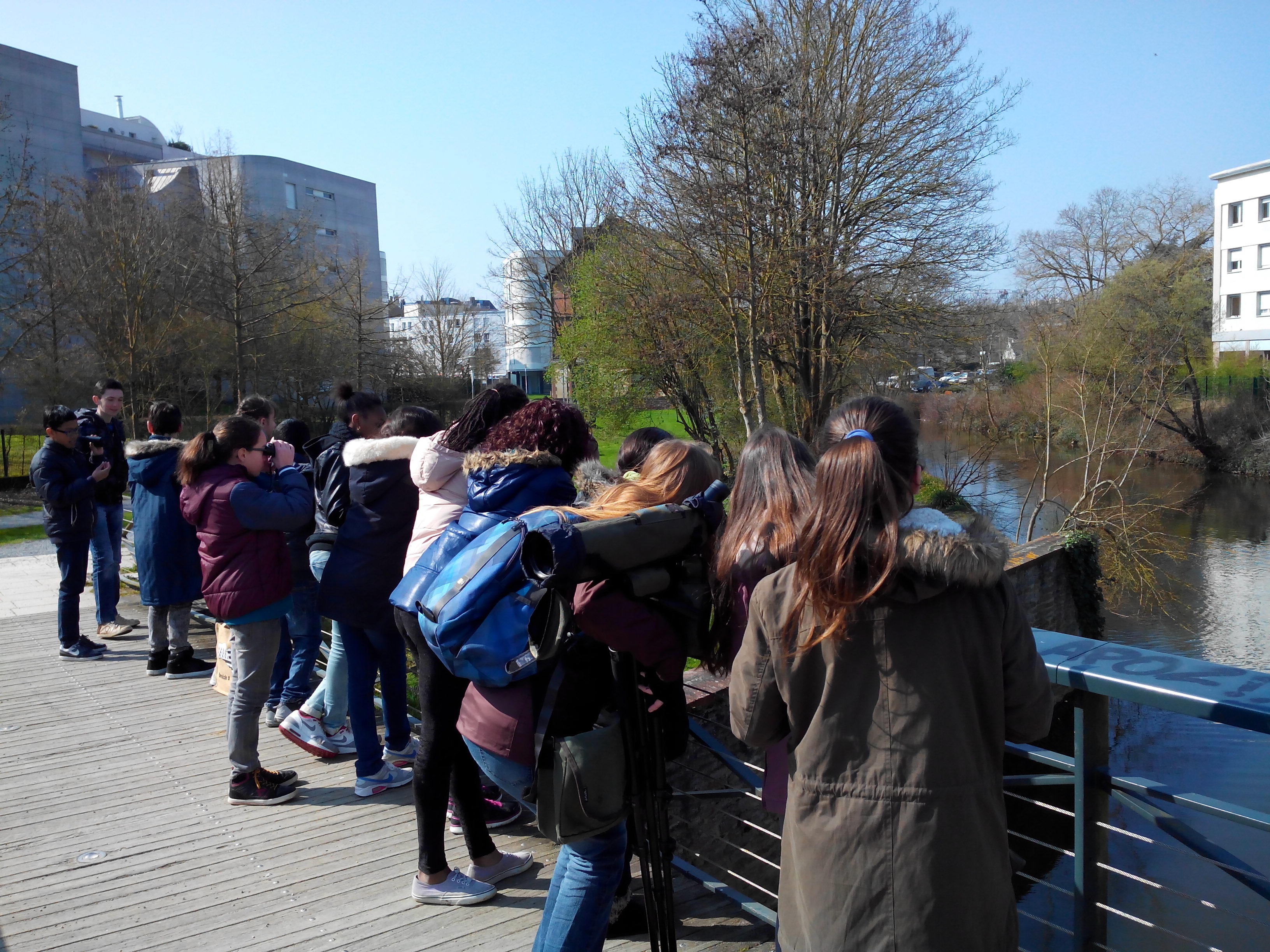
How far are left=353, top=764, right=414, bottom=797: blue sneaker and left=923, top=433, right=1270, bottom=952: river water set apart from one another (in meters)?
2.84

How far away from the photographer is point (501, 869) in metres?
3.53

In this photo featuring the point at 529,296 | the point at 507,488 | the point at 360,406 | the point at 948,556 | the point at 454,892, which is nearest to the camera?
the point at 948,556

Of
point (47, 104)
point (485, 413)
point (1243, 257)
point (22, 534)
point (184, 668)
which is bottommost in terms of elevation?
point (22, 534)

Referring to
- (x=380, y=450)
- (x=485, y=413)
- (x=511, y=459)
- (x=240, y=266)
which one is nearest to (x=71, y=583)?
(x=380, y=450)

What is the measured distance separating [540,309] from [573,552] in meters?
37.5

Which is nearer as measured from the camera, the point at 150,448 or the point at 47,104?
the point at 150,448

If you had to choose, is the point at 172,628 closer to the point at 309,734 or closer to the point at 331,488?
the point at 309,734

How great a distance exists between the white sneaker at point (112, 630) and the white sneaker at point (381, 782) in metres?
4.21

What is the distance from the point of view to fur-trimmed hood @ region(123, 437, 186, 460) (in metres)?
6.04

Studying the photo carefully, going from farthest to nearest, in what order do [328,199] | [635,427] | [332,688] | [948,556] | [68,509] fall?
1. [328,199]
2. [635,427]
3. [68,509]
4. [332,688]
5. [948,556]

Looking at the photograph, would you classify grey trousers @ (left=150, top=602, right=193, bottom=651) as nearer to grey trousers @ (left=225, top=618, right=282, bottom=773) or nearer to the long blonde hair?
grey trousers @ (left=225, top=618, right=282, bottom=773)

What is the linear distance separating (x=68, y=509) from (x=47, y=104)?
49.1 meters

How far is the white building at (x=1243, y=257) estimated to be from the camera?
49.7 meters

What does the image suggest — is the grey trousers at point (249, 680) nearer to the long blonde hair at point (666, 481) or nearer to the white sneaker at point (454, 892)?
the white sneaker at point (454, 892)
